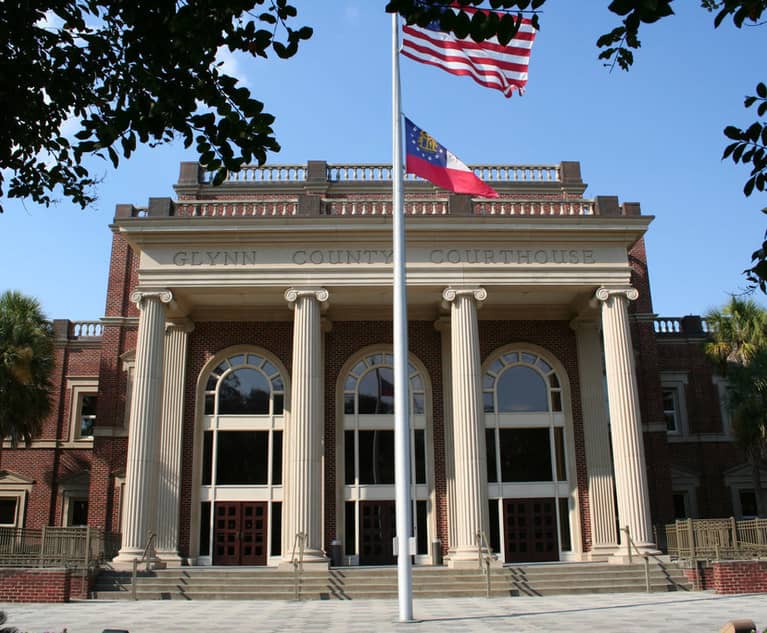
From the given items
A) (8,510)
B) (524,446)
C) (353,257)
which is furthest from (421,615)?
(8,510)

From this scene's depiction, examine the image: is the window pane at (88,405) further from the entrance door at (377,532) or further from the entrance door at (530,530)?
the entrance door at (530,530)

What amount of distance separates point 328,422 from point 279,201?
789cm

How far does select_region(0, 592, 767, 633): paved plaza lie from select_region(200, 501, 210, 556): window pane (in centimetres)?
707

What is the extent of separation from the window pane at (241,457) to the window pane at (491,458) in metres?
7.82

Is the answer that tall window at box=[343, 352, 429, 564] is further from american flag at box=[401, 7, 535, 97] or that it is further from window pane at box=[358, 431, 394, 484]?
american flag at box=[401, 7, 535, 97]

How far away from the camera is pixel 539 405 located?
93.6 ft

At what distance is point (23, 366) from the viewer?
2708 cm

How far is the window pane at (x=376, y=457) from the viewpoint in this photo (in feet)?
90.4

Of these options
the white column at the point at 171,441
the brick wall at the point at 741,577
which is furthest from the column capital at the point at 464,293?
the brick wall at the point at 741,577

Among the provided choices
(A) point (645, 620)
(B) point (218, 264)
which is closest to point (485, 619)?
(A) point (645, 620)

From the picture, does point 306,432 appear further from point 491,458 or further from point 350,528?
point 491,458

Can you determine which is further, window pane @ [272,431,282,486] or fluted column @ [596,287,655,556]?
window pane @ [272,431,282,486]

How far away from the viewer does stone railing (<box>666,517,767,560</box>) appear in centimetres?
2095

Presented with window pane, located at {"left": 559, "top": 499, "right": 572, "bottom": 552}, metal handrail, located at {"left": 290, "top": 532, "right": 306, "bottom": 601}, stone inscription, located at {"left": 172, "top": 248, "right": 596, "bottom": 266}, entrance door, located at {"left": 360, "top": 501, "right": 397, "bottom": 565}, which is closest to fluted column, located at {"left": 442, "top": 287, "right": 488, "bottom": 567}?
stone inscription, located at {"left": 172, "top": 248, "right": 596, "bottom": 266}
